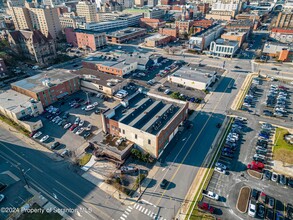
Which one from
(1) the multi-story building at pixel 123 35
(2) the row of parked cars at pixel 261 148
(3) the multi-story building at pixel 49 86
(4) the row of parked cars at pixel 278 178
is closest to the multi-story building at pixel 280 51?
(2) the row of parked cars at pixel 261 148

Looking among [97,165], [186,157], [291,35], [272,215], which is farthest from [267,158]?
[291,35]

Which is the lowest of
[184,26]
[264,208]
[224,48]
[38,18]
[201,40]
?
[264,208]

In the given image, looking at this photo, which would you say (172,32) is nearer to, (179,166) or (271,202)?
(179,166)

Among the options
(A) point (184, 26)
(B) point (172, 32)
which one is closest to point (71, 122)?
(B) point (172, 32)

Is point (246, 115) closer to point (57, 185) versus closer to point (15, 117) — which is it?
point (57, 185)

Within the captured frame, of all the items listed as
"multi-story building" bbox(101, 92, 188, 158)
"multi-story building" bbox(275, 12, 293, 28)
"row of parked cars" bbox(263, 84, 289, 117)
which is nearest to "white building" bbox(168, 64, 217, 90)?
"row of parked cars" bbox(263, 84, 289, 117)
